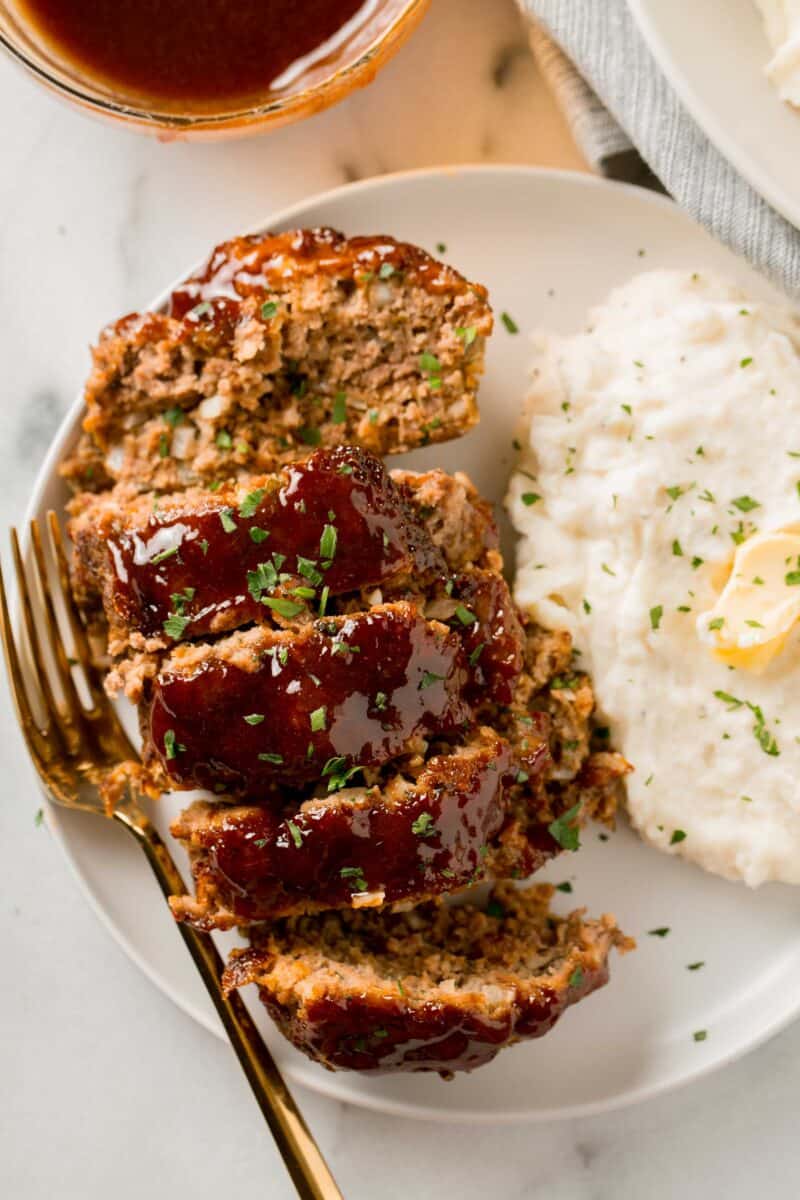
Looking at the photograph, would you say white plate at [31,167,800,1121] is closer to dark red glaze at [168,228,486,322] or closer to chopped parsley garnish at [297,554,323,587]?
dark red glaze at [168,228,486,322]

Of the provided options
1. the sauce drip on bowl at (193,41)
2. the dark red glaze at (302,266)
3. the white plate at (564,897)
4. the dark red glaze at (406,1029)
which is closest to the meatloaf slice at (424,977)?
the dark red glaze at (406,1029)

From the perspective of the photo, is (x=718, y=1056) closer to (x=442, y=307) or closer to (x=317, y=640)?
(x=317, y=640)

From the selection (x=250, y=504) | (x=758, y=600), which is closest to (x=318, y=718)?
(x=250, y=504)

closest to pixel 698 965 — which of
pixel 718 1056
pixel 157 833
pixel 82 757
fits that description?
A: pixel 718 1056

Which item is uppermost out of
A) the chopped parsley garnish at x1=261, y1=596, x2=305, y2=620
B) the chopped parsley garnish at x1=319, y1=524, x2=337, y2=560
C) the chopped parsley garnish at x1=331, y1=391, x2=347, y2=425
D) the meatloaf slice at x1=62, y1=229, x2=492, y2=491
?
the meatloaf slice at x1=62, y1=229, x2=492, y2=491

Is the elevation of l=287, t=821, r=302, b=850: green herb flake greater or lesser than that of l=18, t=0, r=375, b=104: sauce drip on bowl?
lesser

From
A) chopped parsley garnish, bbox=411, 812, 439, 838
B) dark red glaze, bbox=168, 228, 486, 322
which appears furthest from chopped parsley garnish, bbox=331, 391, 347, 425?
chopped parsley garnish, bbox=411, 812, 439, 838

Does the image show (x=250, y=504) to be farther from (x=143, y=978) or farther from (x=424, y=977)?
(x=143, y=978)
